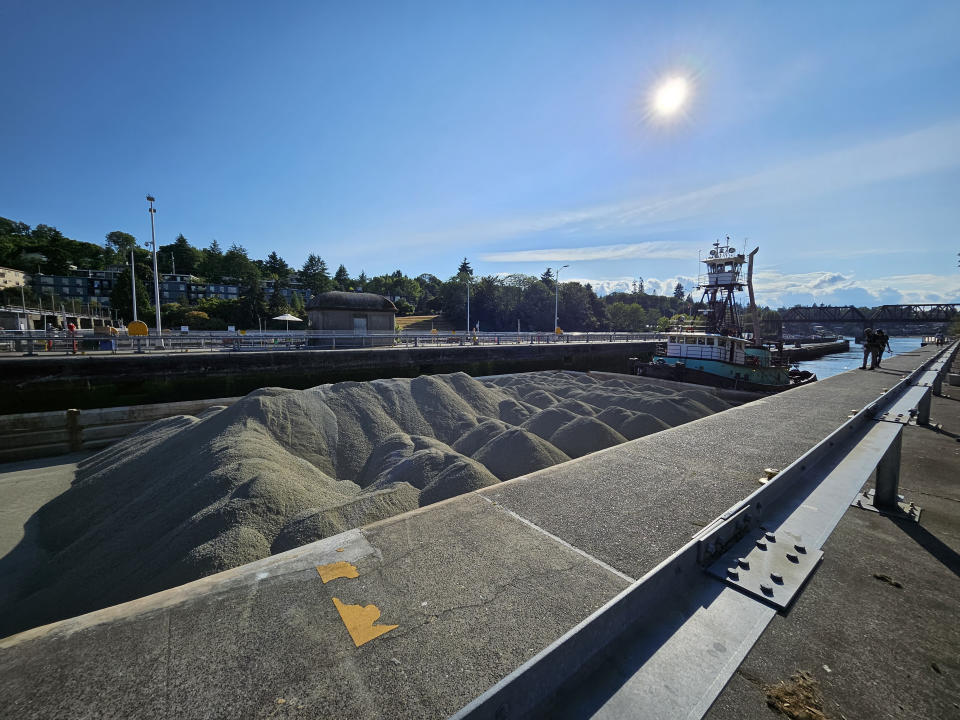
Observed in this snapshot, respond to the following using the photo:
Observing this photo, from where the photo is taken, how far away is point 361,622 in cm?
178

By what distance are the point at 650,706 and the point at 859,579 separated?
3072 mm

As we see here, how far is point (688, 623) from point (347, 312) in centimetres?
2649

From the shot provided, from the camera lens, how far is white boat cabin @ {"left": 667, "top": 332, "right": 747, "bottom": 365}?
752 inches

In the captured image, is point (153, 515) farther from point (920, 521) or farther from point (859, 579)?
point (920, 521)

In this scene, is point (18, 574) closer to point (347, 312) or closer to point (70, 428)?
point (70, 428)

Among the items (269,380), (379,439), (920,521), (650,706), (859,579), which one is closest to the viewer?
(650,706)

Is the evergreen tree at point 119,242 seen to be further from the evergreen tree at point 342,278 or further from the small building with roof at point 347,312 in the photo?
the small building with roof at point 347,312

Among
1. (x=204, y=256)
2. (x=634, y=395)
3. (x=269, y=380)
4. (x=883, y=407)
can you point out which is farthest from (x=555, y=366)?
(x=204, y=256)

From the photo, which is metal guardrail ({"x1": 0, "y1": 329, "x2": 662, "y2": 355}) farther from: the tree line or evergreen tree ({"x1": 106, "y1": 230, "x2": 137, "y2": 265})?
evergreen tree ({"x1": 106, "y1": 230, "x2": 137, "y2": 265})

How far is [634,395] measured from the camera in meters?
12.1

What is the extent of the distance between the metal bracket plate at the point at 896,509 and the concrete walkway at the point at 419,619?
4.13ft

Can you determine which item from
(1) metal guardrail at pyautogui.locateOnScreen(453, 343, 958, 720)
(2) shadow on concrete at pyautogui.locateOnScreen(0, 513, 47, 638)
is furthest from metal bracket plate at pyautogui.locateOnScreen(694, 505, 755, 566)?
(2) shadow on concrete at pyautogui.locateOnScreen(0, 513, 47, 638)

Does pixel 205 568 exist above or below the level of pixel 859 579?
below

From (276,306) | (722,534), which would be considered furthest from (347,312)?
(276,306)
